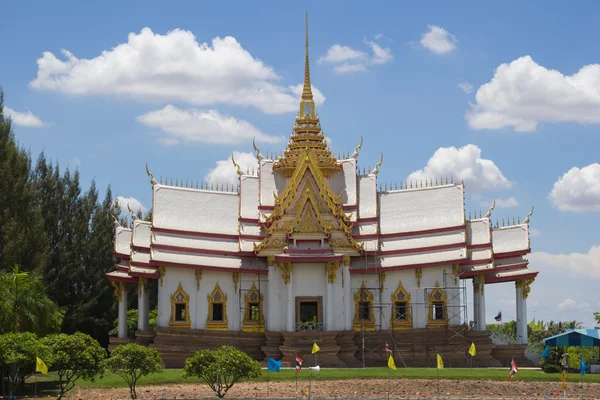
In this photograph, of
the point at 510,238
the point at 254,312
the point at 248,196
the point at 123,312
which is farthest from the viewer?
the point at 123,312

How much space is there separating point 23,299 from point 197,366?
8167 mm

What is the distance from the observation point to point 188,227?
1826 inches

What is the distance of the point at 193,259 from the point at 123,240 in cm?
561

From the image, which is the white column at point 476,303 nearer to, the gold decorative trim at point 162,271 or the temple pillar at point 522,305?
the temple pillar at point 522,305

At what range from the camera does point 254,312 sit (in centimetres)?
4559

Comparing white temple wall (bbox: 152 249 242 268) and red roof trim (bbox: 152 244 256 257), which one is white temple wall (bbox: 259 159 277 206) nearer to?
red roof trim (bbox: 152 244 256 257)

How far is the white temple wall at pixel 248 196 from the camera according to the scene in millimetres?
47031

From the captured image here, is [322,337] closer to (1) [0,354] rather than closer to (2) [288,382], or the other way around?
(2) [288,382]

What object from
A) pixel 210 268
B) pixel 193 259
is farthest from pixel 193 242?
pixel 210 268

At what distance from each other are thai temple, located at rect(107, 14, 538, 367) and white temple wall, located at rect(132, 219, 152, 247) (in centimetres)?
12


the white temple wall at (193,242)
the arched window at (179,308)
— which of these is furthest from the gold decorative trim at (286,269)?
the arched window at (179,308)

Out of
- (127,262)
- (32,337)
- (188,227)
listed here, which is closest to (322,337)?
(188,227)

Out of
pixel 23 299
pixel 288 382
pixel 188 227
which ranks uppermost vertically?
pixel 188 227

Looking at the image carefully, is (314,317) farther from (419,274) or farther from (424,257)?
(424,257)
